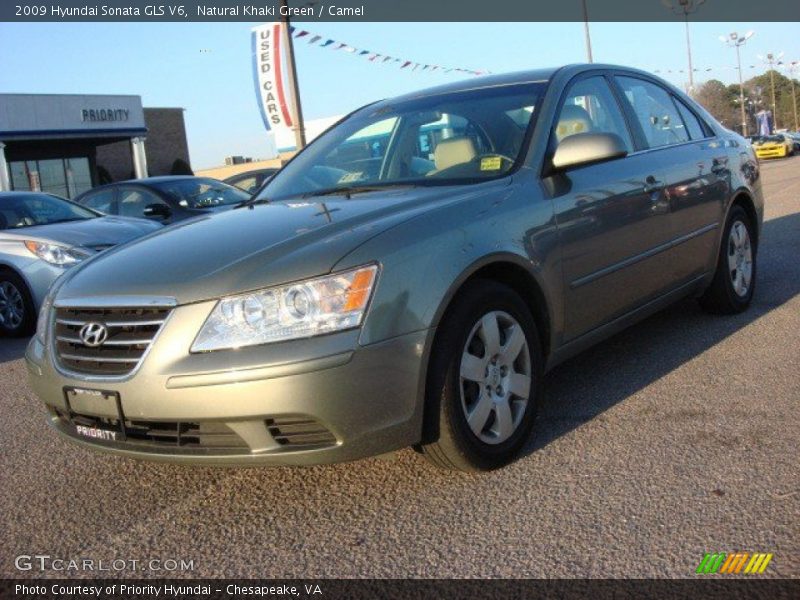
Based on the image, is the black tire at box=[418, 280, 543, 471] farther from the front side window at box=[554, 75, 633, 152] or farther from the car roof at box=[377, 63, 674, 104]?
the car roof at box=[377, 63, 674, 104]

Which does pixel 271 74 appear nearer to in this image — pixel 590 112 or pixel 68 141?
pixel 590 112

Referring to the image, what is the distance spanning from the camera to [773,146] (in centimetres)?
4112

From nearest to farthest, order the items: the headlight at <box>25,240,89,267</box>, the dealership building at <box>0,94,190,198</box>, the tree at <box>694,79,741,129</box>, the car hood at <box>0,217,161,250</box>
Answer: the headlight at <box>25,240,89,267</box>, the car hood at <box>0,217,161,250</box>, the dealership building at <box>0,94,190,198</box>, the tree at <box>694,79,741,129</box>

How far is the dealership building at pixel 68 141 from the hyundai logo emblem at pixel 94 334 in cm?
2820

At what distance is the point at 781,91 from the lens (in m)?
106

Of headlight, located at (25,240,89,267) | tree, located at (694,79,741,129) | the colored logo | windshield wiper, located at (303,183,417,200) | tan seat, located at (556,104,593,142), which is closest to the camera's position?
the colored logo

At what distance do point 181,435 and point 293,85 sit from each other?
1318 cm

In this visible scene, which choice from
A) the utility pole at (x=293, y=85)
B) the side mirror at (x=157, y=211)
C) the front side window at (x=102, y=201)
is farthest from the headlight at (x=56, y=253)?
the utility pole at (x=293, y=85)

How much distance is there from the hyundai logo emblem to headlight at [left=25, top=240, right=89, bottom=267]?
4492 millimetres

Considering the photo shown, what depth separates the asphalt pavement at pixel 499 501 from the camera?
8.49ft

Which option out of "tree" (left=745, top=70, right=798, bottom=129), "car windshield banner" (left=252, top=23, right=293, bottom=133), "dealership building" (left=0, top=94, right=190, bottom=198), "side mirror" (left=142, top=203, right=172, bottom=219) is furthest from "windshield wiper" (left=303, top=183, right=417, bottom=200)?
"tree" (left=745, top=70, right=798, bottom=129)

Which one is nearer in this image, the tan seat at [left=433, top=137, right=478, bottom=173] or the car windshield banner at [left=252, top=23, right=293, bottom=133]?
the tan seat at [left=433, top=137, right=478, bottom=173]

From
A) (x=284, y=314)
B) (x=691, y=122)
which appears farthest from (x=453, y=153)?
(x=691, y=122)

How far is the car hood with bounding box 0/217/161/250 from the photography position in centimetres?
734
